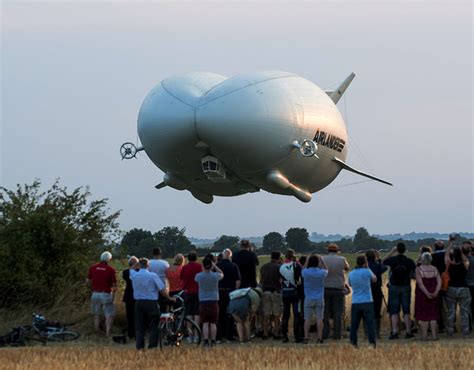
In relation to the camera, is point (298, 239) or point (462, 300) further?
point (298, 239)

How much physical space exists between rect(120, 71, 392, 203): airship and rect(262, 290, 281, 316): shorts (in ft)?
43.9

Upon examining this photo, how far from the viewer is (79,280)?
28.7m

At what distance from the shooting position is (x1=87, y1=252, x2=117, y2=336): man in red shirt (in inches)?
1008

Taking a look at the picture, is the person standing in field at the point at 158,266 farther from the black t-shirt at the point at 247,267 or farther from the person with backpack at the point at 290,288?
the person with backpack at the point at 290,288

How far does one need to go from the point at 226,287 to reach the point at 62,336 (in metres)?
3.67

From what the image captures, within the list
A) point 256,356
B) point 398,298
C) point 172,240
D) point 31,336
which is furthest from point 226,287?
point 172,240

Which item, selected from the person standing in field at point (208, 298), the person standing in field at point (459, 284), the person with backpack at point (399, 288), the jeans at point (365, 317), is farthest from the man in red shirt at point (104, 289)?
the person standing in field at point (459, 284)

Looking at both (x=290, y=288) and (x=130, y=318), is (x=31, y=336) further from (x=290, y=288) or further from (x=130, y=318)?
(x=290, y=288)

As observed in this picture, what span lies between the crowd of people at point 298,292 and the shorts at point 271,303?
2 cm

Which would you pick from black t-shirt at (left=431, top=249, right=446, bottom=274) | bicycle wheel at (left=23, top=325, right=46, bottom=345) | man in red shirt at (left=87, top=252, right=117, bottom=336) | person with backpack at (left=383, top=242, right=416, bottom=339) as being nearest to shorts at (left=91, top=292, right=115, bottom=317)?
man in red shirt at (left=87, top=252, right=117, bottom=336)

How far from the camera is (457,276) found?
23.8 metres

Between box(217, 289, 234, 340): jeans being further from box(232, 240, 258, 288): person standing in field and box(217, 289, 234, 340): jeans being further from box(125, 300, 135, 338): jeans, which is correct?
box(125, 300, 135, 338): jeans

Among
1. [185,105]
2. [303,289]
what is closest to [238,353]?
[303,289]

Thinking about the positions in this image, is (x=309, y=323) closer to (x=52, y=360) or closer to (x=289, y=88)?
(x=52, y=360)
